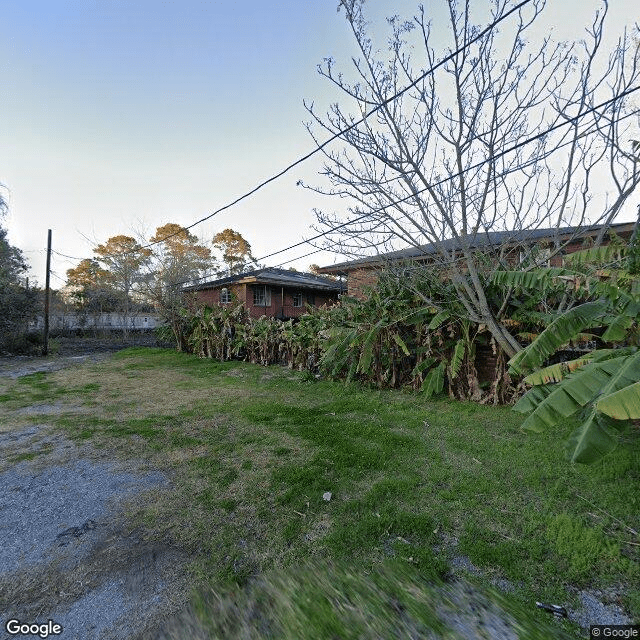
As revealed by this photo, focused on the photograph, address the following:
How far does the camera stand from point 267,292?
19938 millimetres

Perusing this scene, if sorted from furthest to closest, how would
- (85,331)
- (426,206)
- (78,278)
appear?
1. (78,278)
2. (85,331)
3. (426,206)

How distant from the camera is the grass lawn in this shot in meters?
1.92

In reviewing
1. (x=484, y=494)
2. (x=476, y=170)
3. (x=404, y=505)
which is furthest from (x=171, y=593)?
(x=476, y=170)

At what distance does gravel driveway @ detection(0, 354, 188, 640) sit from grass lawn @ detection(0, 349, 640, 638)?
0.19 meters

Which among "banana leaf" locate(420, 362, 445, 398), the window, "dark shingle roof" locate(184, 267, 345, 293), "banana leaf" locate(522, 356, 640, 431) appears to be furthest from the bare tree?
the window

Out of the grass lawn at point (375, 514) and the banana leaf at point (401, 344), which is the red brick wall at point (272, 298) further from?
the grass lawn at point (375, 514)

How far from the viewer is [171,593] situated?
1986 mm

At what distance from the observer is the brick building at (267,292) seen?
749 inches

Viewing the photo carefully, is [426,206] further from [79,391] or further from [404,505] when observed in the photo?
[79,391]

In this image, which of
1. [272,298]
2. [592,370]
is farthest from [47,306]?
[592,370]

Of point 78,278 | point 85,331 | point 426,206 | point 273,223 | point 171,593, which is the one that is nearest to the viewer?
point 171,593

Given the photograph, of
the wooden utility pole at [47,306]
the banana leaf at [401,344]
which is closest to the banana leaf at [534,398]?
the banana leaf at [401,344]

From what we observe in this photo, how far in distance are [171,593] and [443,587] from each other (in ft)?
5.23

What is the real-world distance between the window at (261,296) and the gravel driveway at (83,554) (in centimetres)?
1572
